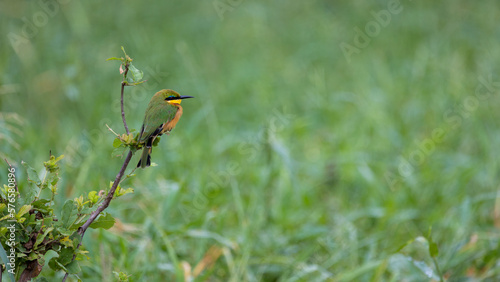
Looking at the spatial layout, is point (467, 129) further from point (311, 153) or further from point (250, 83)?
point (250, 83)

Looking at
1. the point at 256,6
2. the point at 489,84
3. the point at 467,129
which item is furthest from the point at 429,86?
the point at 256,6

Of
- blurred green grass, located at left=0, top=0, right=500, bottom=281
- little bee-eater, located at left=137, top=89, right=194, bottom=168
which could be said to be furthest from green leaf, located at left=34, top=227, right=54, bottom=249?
blurred green grass, located at left=0, top=0, right=500, bottom=281

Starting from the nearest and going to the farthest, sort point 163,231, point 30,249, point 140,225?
point 30,249 < point 163,231 < point 140,225

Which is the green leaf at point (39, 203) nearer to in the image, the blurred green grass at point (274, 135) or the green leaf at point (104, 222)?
the green leaf at point (104, 222)

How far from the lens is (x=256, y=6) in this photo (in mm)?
6793

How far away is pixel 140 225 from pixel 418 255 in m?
1.44

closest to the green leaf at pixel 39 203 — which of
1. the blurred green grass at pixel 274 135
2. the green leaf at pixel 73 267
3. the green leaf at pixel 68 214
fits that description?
the green leaf at pixel 68 214

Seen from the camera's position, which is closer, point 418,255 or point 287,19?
point 418,255

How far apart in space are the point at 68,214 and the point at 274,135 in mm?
1724

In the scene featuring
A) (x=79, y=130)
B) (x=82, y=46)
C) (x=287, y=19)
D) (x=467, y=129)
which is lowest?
(x=79, y=130)

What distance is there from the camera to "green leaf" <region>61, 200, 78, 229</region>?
4.13 feet

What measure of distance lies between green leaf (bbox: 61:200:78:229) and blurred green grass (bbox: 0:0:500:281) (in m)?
0.56

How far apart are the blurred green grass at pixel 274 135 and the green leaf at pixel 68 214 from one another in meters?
0.56

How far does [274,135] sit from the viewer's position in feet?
9.43
